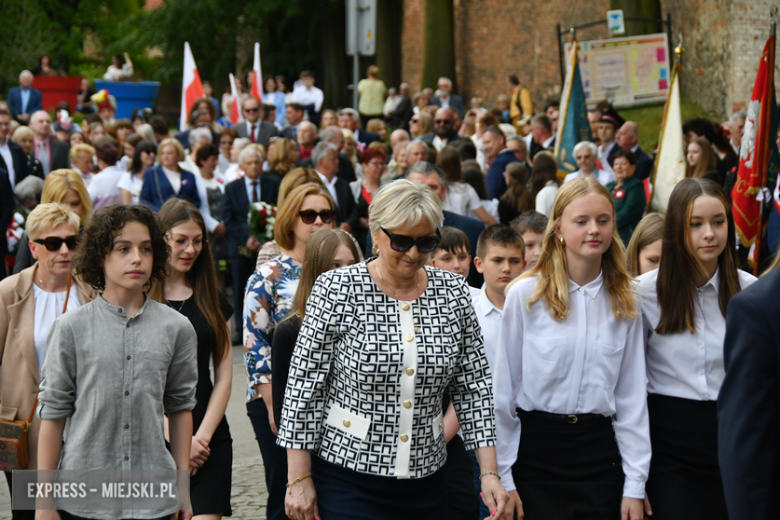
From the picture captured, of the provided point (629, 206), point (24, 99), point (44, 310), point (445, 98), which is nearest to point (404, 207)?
point (44, 310)

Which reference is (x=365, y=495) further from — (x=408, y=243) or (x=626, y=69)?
(x=626, y=69)

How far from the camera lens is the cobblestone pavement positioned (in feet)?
19.3

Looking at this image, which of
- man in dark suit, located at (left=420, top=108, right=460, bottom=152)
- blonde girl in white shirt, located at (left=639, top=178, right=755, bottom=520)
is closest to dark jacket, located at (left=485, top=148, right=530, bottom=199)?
man in dark suit, located at (left=420, top=108, right=460, bottom=152)


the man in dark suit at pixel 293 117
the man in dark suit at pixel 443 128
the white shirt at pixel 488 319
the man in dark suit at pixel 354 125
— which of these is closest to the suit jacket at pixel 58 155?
the man in dark suit at pixel 293 117

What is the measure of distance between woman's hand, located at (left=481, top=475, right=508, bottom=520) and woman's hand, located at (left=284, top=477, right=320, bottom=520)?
618 millimetres

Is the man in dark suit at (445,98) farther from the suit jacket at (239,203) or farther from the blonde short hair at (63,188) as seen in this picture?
the blonde short hair at (63,188)

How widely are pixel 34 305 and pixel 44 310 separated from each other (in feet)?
0.16

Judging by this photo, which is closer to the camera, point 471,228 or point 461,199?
point 471,228

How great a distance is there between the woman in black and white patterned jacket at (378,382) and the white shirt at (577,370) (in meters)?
0.45

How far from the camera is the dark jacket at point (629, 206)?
9.11 metres

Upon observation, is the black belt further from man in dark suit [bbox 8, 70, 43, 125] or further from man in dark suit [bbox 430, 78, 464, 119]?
man in dark suit [bbox 8, 70, 43, 125]

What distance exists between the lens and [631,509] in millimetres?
3711

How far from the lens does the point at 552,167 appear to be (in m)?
9.70

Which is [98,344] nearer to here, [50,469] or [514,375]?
[50,469]
